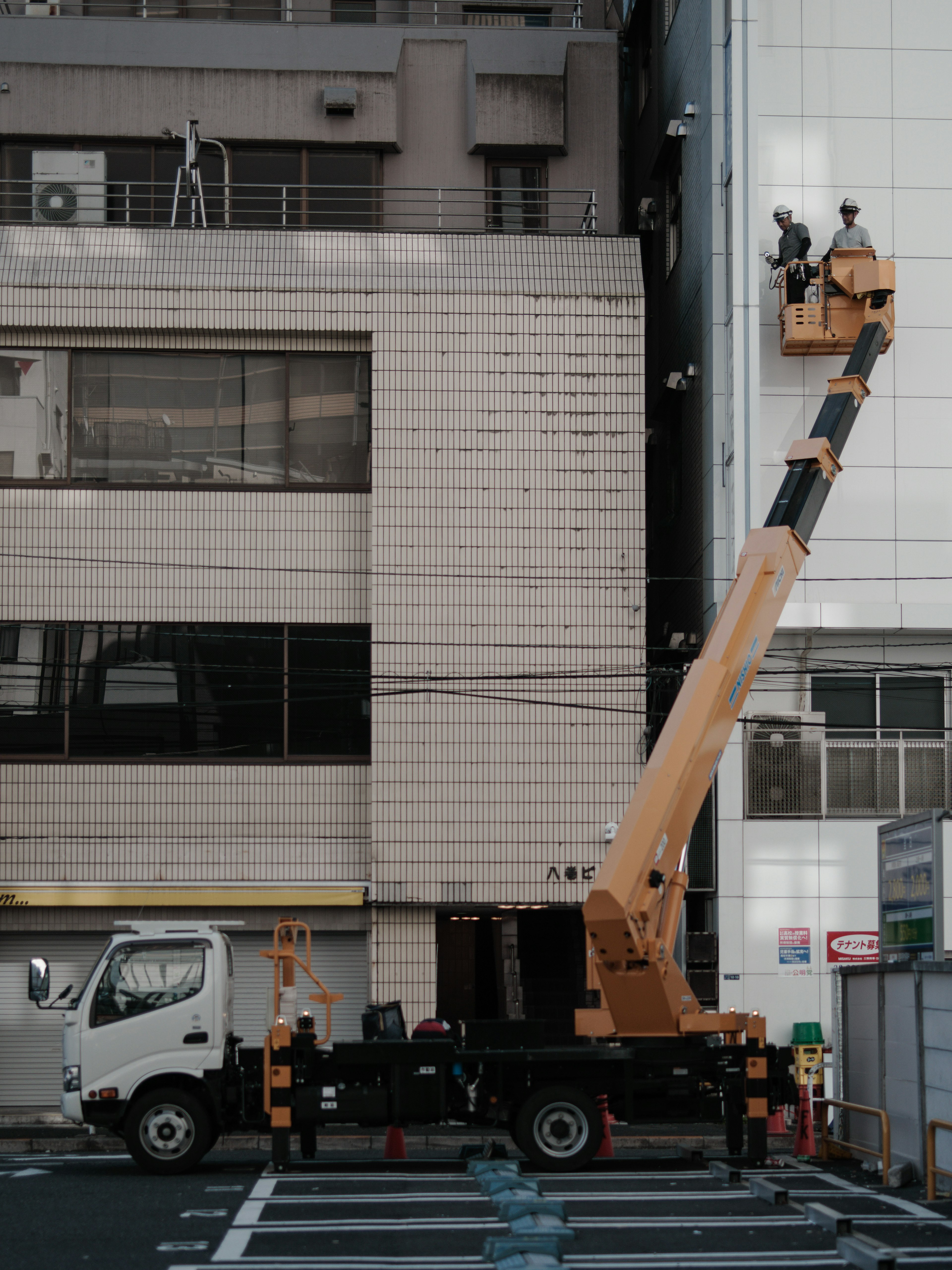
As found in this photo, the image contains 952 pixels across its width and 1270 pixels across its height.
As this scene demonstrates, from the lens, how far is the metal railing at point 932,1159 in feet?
39.0

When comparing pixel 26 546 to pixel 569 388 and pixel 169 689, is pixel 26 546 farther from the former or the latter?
pixel 569 388

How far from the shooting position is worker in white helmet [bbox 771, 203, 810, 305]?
21.1 metres

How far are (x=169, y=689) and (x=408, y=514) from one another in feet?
14.1

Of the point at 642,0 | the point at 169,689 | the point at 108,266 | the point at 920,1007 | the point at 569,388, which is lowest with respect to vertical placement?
the point at 920,1007

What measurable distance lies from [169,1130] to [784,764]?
34.9ft

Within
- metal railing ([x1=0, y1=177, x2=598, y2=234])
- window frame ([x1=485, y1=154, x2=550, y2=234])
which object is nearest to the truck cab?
metal railing ([x1=0, y1=177, x2=598, y2=234])

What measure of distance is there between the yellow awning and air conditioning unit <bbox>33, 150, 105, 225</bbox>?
10319 millimetres

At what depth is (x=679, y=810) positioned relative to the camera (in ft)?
45.9

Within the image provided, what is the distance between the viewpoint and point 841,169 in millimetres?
22375

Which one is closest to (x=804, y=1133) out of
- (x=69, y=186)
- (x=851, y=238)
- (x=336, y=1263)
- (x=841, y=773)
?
(x=336, y=1263)

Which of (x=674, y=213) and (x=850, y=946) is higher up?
(x=674, y=213)

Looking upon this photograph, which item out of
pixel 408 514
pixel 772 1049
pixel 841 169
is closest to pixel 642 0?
pixel 841 169

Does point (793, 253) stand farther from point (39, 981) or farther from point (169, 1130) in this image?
point (169, 1130)

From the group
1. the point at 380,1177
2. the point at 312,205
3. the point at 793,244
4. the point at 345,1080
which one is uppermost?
the point at 312,205
